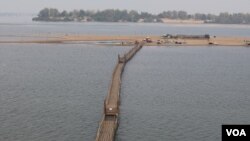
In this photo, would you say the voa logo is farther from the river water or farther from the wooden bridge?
the river water

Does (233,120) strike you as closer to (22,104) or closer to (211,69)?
(22,104)

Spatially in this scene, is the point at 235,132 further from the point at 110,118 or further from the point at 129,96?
the point at 129,96

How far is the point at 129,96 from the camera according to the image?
64.8 m

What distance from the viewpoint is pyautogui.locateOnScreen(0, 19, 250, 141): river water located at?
48.0 meters

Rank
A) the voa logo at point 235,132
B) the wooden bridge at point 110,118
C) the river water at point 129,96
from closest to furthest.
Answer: the voa logo at point 235,132, the wooden bridge at point 110,118, the river water at point 129,96

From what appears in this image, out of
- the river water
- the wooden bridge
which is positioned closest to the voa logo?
the wooden bridge

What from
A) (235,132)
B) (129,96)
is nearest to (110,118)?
(129,96)

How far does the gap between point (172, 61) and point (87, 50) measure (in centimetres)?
2979

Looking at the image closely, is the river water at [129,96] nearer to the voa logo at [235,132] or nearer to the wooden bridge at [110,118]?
the wooden bridge at [110,118]

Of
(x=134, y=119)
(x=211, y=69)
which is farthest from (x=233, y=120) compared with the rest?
(x=211, y=69)

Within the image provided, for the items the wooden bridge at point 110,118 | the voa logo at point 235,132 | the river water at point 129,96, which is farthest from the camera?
the river water at point 129,96

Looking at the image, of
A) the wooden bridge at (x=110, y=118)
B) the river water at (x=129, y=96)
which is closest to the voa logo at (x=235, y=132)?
the wooden bridge at (x=110, y=118)

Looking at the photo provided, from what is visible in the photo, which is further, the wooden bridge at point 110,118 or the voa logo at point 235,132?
the wooden bridge at point 110,118

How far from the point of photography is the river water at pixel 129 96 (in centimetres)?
4803
